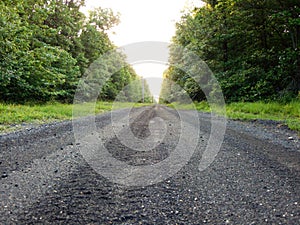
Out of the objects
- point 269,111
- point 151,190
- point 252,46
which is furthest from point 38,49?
point 252,46

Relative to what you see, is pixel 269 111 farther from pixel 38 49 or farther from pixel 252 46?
pixel 38 49

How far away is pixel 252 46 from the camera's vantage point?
585 inches

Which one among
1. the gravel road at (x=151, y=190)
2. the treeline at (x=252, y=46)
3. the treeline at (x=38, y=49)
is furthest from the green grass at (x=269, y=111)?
the treeline at (x=38, y=49)

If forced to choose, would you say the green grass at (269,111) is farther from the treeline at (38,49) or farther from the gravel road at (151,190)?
the treeline at (38,49)

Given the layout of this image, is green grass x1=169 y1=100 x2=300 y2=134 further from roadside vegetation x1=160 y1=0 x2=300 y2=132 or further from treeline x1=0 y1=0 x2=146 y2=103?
treeline x1=0 y1=0 x2=146 y2=103

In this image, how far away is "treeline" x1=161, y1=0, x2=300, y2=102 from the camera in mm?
10812

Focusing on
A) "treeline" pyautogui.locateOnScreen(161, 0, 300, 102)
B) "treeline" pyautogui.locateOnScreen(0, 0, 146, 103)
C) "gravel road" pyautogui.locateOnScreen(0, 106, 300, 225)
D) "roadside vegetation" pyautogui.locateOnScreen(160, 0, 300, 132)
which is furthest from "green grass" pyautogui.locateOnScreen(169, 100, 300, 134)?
"treeline" pyautogui.locateOnScreen(0, 0, 146, 103)

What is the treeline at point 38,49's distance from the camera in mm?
9383

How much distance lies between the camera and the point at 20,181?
2.35 metres

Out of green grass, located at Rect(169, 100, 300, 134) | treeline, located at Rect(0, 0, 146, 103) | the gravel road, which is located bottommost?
the gravel road

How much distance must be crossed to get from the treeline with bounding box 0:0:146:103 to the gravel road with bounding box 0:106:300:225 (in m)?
7.23

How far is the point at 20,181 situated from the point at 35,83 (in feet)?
37.1

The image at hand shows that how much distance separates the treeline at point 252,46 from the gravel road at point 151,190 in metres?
8.57

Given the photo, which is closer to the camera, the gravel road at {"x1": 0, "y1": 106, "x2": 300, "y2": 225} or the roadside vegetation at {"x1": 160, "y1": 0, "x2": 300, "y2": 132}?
the gravel road at {"x1": 0, "y1": 106, "x2": 300, "y2": 225}
